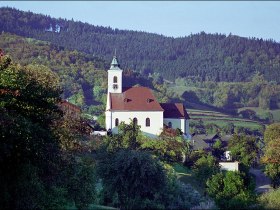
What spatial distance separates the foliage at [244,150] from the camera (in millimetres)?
64438

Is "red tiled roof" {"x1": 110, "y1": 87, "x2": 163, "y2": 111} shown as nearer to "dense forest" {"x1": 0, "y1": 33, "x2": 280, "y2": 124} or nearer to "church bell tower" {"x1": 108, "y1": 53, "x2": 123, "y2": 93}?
"church bell tower" {"x1": 108, "y1": 53, "x2": 123, "y2": 93}

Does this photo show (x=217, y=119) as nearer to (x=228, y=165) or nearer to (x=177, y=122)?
(x=177, y=122)

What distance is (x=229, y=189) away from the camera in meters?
42.6

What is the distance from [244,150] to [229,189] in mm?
24205

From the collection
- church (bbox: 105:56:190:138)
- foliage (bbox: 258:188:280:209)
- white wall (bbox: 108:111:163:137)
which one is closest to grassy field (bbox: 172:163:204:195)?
foliage (bbox: 258:188:280:209)

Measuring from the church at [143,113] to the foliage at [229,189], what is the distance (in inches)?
930

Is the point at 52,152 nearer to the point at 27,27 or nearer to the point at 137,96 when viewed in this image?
the point at 137,96

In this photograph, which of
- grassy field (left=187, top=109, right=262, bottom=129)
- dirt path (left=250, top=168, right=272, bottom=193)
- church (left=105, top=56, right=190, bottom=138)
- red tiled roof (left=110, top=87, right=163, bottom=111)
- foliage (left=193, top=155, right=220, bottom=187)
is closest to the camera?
foliage (left=193, top=155, right=220, bottom=187)

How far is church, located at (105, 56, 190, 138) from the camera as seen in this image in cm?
6875

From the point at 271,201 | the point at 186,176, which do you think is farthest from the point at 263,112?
the point at 271,201

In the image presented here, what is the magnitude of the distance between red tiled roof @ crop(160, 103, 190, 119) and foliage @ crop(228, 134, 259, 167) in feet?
20.5

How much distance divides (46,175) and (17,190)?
2847 millimetres

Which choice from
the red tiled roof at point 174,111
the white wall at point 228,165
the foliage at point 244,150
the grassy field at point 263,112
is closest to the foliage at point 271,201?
the white wall at point 228,165

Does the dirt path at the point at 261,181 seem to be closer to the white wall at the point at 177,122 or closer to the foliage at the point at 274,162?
the foliage at the point at 274,162
